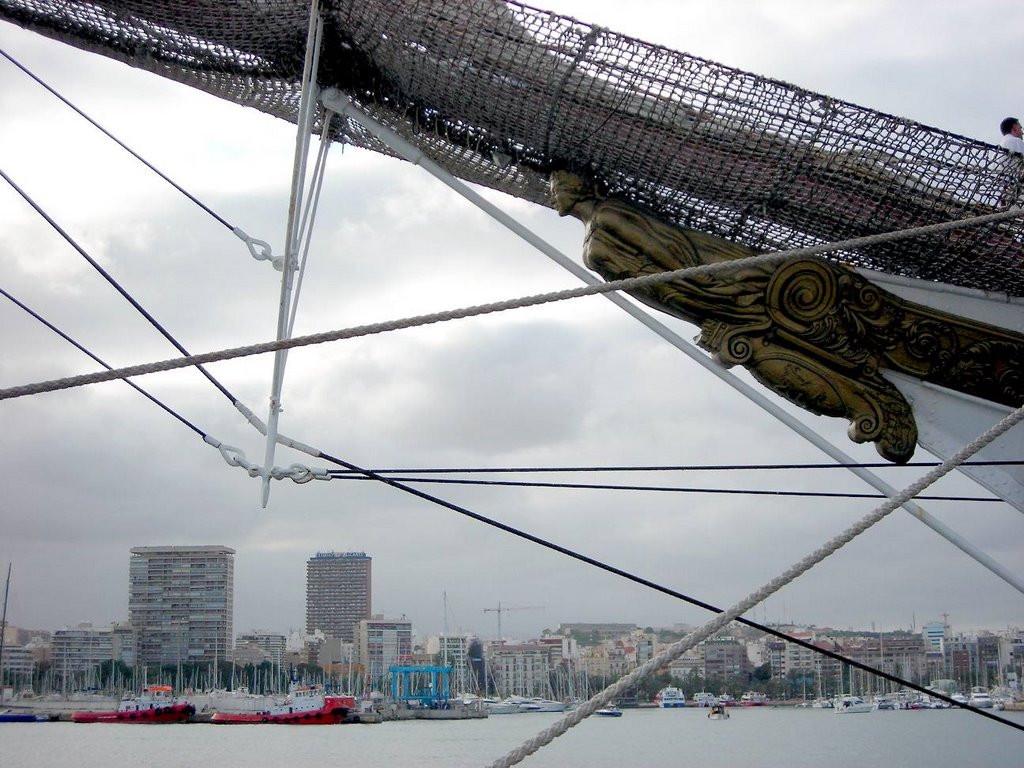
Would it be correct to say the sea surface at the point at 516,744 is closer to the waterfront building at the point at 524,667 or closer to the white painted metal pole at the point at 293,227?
the waterfront building at the point at 524,667

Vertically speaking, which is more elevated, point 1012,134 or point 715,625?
point 1012,134

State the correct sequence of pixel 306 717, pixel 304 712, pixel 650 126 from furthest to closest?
pixel 304 712, pixel 306 717, pixel 650 126

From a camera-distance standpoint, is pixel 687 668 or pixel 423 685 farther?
pixel 687 668

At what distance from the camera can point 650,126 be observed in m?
3.39

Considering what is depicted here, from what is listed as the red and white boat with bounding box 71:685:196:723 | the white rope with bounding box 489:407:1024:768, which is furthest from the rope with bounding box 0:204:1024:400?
the red and white boat with bounding box 71:685:196:723

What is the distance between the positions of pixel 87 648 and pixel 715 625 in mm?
83793

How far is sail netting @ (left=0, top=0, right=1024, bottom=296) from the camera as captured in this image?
3.34 m

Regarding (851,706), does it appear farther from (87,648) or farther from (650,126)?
(650,126)

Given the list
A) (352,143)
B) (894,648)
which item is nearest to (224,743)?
(894,648)

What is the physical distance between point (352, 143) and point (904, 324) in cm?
177

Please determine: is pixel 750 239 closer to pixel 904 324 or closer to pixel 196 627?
pixel 904 324

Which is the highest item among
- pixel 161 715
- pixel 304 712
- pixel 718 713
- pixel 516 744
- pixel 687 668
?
pixel 687 668

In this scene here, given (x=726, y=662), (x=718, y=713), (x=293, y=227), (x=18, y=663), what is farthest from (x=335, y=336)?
(x=726, y=662)

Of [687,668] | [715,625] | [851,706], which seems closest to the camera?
[715,625]
